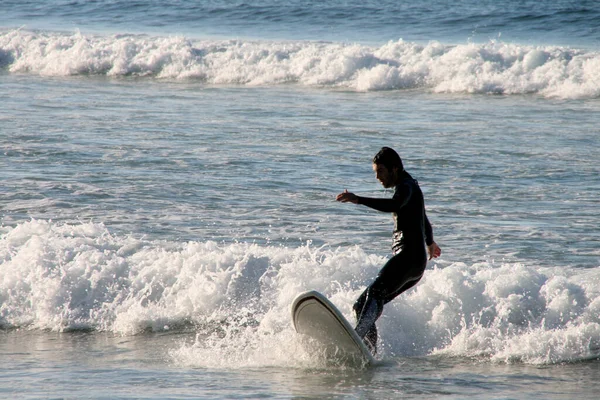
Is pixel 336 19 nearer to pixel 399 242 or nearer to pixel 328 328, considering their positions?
pixel 399 242

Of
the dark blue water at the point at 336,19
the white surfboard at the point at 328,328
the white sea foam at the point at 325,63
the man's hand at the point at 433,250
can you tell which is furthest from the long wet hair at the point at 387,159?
the dark blue water at the point at 336,19

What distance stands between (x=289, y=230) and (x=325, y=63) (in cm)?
1603

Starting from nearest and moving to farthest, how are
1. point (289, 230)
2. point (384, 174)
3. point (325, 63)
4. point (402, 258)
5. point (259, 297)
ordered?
point (384, 174), point (402, 258), point (259, 297), point (289, 230), point (325, 63)

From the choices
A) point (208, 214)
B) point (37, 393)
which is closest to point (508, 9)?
point (208, 214)

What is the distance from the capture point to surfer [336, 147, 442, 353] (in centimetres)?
645

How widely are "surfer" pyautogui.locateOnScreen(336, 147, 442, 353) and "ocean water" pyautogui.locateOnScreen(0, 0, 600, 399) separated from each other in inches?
19.7

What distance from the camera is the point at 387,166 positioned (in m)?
6.41

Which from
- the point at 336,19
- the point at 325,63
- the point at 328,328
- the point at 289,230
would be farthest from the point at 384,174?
the point at 336,19

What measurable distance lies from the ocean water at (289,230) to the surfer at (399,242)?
502 millimetres

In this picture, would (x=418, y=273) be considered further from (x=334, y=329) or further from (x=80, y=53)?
(x=80, y=53)

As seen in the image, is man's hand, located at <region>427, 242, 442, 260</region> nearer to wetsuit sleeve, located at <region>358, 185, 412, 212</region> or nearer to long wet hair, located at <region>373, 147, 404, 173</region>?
wetsuit sleeve, located at <region>358, 185, 412, 212</region>

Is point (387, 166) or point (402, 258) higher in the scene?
point (387, 166)

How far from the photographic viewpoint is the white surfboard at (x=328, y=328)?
6.57 metres

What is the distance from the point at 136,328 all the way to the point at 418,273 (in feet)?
9.39
